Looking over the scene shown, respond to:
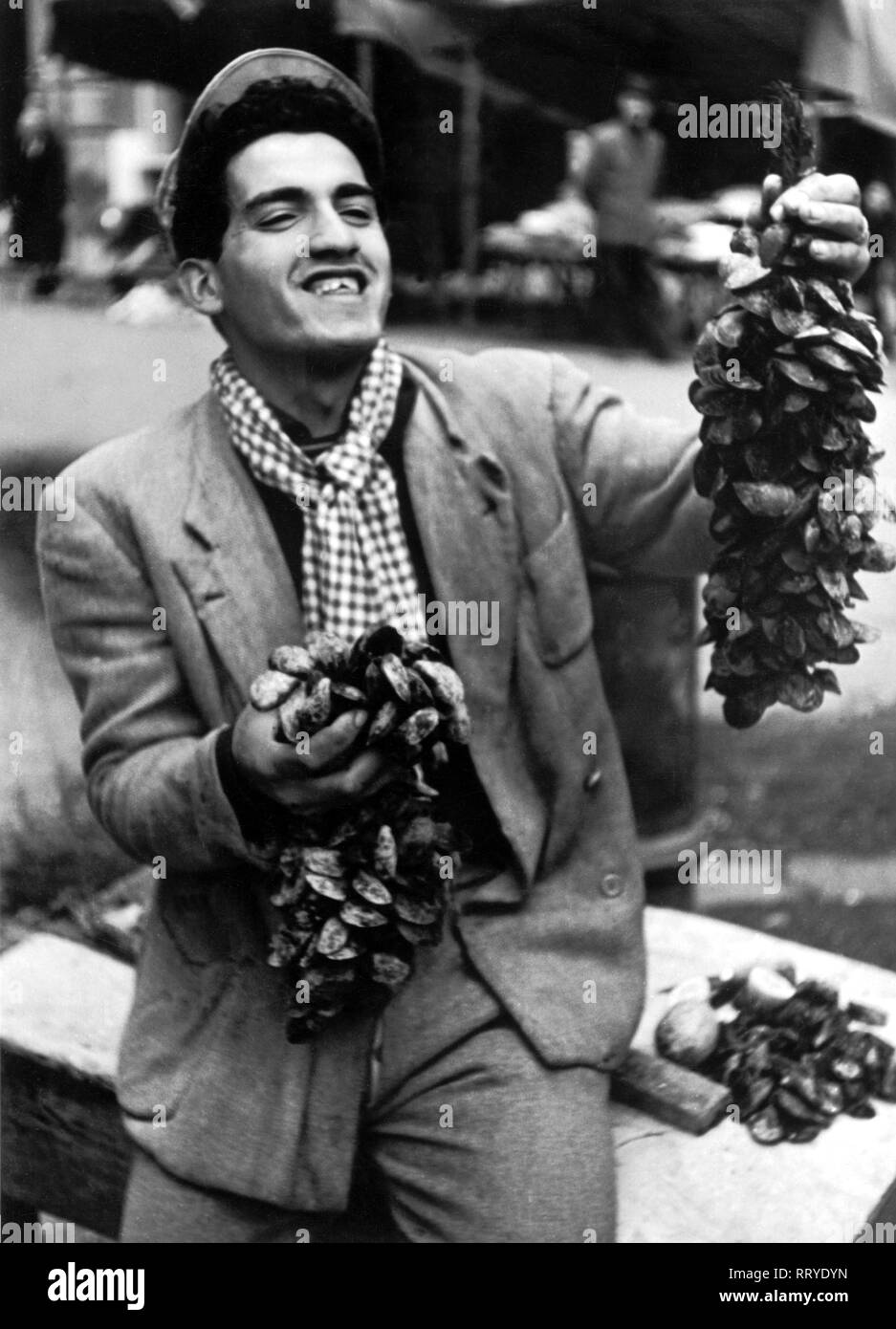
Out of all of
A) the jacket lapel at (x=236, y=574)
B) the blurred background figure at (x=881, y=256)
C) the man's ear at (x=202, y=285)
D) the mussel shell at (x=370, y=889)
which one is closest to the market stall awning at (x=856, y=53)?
the blurred background figure at (x=881, y=256)

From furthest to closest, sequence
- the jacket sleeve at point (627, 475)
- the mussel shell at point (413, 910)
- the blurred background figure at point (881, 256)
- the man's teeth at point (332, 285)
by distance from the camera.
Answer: the blurred background figure at point (881, 256), the jacket sleeve at point (627, 475), the man's teeth at point (332, 285), the mussel shell at point (413, 910)

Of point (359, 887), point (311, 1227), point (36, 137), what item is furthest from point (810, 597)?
point (36, 137)

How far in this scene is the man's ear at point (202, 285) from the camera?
2.79 meters

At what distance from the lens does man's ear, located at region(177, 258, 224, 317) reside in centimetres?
279

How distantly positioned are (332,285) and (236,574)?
1.72 feet

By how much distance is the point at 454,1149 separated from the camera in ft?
9.02

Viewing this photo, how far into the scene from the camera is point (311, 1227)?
9.28ft

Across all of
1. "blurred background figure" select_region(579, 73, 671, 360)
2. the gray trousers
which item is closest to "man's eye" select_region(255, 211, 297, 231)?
"blurred background figure" select_region(579, 73, 671, 360)

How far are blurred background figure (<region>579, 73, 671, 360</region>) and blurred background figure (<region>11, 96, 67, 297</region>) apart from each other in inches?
39.5

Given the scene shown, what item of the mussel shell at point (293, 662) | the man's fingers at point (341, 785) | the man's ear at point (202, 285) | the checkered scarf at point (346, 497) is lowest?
the man's fingers at point (341, 785)

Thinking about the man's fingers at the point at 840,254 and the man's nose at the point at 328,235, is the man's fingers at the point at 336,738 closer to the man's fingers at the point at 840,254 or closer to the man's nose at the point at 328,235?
the man's nose at the point at 328,235

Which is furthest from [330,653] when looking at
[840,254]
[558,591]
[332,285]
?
[840,254]

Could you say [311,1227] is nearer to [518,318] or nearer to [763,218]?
[518,318]

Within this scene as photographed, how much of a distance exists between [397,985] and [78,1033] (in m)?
0.67
